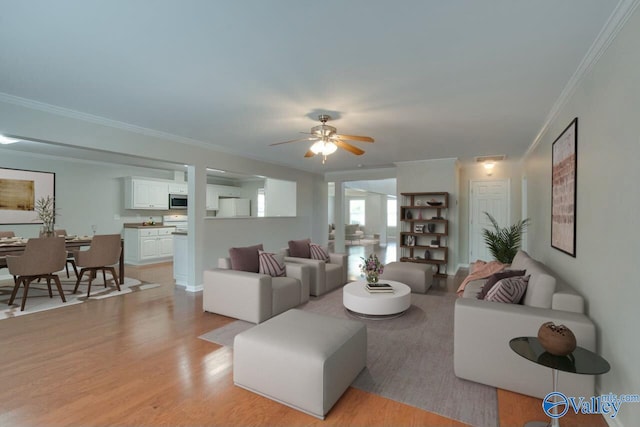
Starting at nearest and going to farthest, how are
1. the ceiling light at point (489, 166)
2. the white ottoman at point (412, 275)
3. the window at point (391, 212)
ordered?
the white ottoman at point (412, 275) < the ceiling light at point (489, 166) < the window at point (391, 212)

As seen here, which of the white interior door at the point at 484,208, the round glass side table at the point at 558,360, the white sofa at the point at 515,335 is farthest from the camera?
the white interior door at the point at 484,208

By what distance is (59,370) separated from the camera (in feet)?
7.95

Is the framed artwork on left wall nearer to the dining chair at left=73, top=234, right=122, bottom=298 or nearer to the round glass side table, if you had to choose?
the dining chair at left=73, top=234, right=122, bottom=298

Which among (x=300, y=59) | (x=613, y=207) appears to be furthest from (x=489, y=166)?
(x=300, y=59)

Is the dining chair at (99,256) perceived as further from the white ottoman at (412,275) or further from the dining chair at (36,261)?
the white ottoman at (412,275)

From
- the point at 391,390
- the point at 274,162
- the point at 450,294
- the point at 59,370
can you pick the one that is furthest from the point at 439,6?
the point at 274,162

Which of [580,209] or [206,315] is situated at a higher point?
[580,209]

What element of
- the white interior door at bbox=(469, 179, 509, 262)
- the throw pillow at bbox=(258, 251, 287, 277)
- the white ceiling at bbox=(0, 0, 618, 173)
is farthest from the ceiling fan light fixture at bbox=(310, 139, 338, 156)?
the white interior door at bbox=(469, 179, 509, 262)

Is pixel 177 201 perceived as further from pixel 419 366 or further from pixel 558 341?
pixel 558 341

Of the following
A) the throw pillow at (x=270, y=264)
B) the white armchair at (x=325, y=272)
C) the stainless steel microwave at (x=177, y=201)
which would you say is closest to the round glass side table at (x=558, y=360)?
the throw pillow at (x=270, y=264)

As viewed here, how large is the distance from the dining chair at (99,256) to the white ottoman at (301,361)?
3616 mm

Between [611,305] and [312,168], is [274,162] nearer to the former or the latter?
[312,168]

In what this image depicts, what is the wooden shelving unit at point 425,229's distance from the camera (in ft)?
20.5

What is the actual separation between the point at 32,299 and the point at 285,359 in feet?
14.6
